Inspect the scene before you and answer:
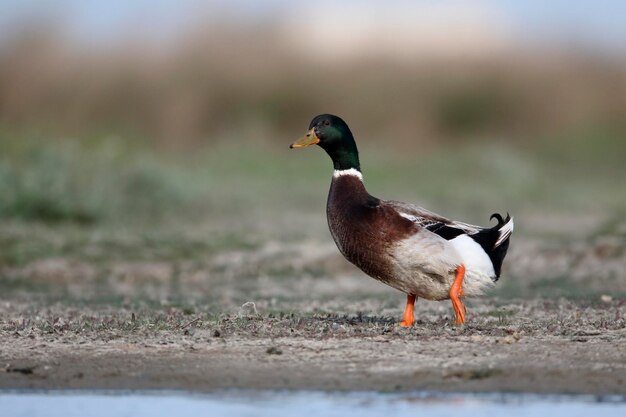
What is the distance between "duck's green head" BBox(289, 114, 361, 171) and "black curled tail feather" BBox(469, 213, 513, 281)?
1107mm

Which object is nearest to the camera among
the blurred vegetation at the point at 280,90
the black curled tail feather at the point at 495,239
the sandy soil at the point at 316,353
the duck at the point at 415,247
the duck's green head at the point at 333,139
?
the sandy soil at the point at 316,353

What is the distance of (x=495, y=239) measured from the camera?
32.1 feet

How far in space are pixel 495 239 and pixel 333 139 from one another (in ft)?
4.78

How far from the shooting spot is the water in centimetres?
748

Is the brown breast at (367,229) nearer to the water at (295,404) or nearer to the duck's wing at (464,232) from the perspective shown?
the duck's wing at (464,232)

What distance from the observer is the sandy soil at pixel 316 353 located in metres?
8.08

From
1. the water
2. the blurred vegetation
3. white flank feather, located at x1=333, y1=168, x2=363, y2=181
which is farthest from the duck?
the blurred vegetation

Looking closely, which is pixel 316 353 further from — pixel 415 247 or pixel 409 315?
pixel 409 315

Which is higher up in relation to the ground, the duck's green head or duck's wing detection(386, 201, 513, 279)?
the duck's green head

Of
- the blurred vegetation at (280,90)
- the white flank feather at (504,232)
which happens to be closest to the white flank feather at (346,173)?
the white flank feather at (504,232)

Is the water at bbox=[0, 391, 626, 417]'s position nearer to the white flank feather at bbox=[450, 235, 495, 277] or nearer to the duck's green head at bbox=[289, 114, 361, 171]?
the white flank feather at bbox=[450, 235, 495, 277]

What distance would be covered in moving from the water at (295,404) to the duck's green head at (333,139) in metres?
2.75

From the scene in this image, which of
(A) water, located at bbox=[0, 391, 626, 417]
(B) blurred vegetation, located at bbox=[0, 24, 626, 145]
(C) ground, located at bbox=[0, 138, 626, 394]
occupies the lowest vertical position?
(A) water, located at bbox=[0, 391, 626, 417]

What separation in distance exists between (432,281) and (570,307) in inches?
87.2
